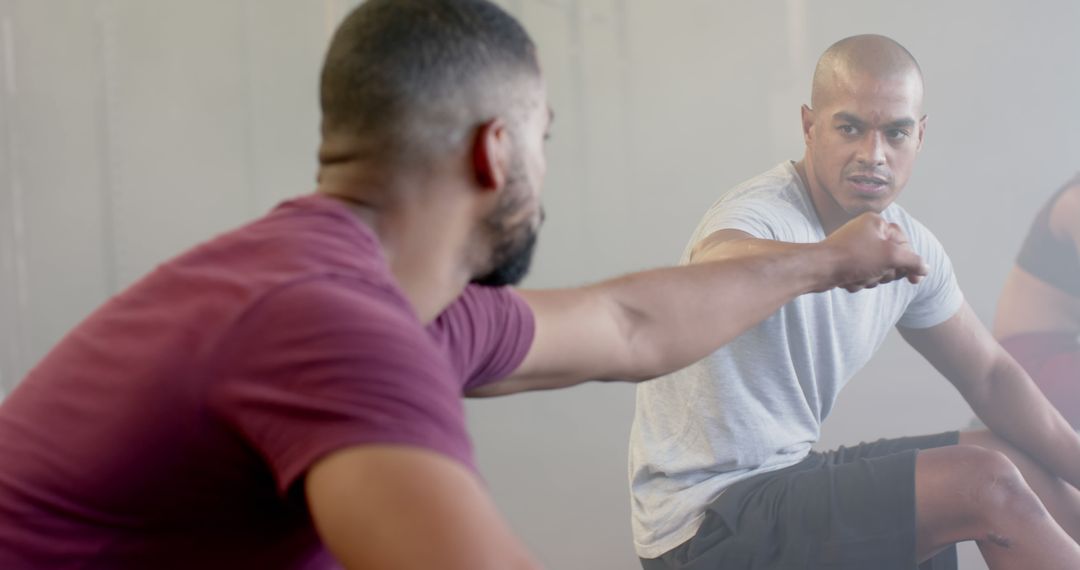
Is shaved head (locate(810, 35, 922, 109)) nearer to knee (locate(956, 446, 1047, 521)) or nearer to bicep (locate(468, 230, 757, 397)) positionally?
knee (locate(956, 446, 1047, 521))

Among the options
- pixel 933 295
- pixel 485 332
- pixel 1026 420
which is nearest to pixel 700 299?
pixel 485 332

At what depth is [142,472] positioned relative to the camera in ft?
2.07

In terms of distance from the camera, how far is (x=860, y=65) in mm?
2004

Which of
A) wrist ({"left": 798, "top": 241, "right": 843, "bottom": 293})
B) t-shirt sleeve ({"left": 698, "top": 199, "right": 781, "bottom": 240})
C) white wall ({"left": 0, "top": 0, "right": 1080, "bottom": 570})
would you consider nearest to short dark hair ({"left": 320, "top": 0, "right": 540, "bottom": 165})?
wrist ({"left": 798, "top": 241, "right": 843, "bottom": 293})

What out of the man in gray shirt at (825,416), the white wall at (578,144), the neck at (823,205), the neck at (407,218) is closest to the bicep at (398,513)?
the neck at (407,218)

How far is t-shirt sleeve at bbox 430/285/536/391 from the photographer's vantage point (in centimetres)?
88

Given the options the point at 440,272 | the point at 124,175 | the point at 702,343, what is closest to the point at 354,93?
the point at 440,272

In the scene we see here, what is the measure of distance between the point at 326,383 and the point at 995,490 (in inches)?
43.3

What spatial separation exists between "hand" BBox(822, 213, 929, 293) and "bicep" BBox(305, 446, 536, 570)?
27.6 inches

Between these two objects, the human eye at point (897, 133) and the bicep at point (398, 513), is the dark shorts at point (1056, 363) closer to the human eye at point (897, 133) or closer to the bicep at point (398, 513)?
the human eye at point (897, 133)

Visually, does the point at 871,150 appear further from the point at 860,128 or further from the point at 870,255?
the point at 870,255

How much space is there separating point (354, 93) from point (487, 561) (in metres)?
0.34

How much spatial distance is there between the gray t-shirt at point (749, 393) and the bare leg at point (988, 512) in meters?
0.23

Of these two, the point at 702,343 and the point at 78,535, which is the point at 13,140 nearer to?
the point at 702,343
